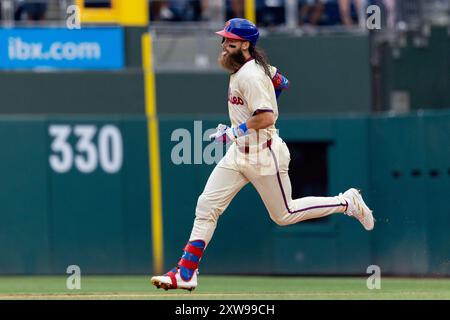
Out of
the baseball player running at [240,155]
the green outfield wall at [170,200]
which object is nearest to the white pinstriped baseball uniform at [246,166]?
the baseball player running at [240,155]

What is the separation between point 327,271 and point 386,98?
8.48ft

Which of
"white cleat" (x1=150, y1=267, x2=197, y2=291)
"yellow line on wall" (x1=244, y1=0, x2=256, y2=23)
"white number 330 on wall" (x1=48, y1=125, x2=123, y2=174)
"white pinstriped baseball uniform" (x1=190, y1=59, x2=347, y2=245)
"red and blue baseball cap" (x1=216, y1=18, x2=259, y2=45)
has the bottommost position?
"white cleat" (x1=150, y1=267, x2=197, y2=291)

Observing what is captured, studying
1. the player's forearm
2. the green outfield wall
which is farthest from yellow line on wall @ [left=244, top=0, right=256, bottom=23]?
the player's forearm

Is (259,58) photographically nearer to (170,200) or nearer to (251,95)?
(251,95)

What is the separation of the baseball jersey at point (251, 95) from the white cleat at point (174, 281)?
46.0 inches

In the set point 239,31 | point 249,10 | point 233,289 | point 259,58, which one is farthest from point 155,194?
point 239,31

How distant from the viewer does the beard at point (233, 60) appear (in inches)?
379

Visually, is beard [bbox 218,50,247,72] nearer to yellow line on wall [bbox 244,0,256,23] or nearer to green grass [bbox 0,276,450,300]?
green grass [bbox 0,276,450,300]

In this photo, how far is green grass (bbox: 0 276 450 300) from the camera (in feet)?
32.7

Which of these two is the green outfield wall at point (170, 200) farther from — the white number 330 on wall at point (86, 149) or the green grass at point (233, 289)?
the green grass at point (233, 289)

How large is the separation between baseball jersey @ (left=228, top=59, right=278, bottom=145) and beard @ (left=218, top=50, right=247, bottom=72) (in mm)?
62

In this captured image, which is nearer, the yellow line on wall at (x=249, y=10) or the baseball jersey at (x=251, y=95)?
the baseball jersey at (x=251, y=95)

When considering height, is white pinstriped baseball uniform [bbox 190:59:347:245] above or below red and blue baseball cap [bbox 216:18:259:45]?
below
